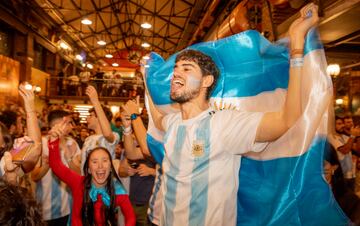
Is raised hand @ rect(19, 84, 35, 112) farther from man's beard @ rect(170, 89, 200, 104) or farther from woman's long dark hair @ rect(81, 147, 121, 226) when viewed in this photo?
man's beard @ rect(170, 89, 200, 104)

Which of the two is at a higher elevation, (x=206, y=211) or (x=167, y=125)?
(x=167, y=125)

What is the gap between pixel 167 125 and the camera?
2025 mm

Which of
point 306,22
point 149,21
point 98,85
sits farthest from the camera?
point 98,85

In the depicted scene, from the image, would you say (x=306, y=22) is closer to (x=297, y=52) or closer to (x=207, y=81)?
(x=297, y=52)

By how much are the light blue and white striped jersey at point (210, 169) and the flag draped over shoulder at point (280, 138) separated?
156mm

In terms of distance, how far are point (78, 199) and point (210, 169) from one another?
1273 millimetres

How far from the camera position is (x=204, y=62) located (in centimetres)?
192

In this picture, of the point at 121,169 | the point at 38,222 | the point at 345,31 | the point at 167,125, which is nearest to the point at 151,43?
the point at 345,31

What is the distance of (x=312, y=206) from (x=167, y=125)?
834 mm

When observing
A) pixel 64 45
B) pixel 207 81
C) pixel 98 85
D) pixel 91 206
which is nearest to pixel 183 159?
pixel 207 81

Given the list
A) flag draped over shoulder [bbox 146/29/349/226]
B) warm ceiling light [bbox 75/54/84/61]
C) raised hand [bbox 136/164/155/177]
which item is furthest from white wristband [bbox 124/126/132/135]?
warm ceiling light [bbox 75/54/84/61]

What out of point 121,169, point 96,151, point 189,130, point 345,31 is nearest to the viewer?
point 189,130

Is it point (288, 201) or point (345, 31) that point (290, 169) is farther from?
point (345, 31)

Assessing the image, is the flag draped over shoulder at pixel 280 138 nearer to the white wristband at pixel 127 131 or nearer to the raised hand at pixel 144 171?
the white wristband at pixel 127 131
